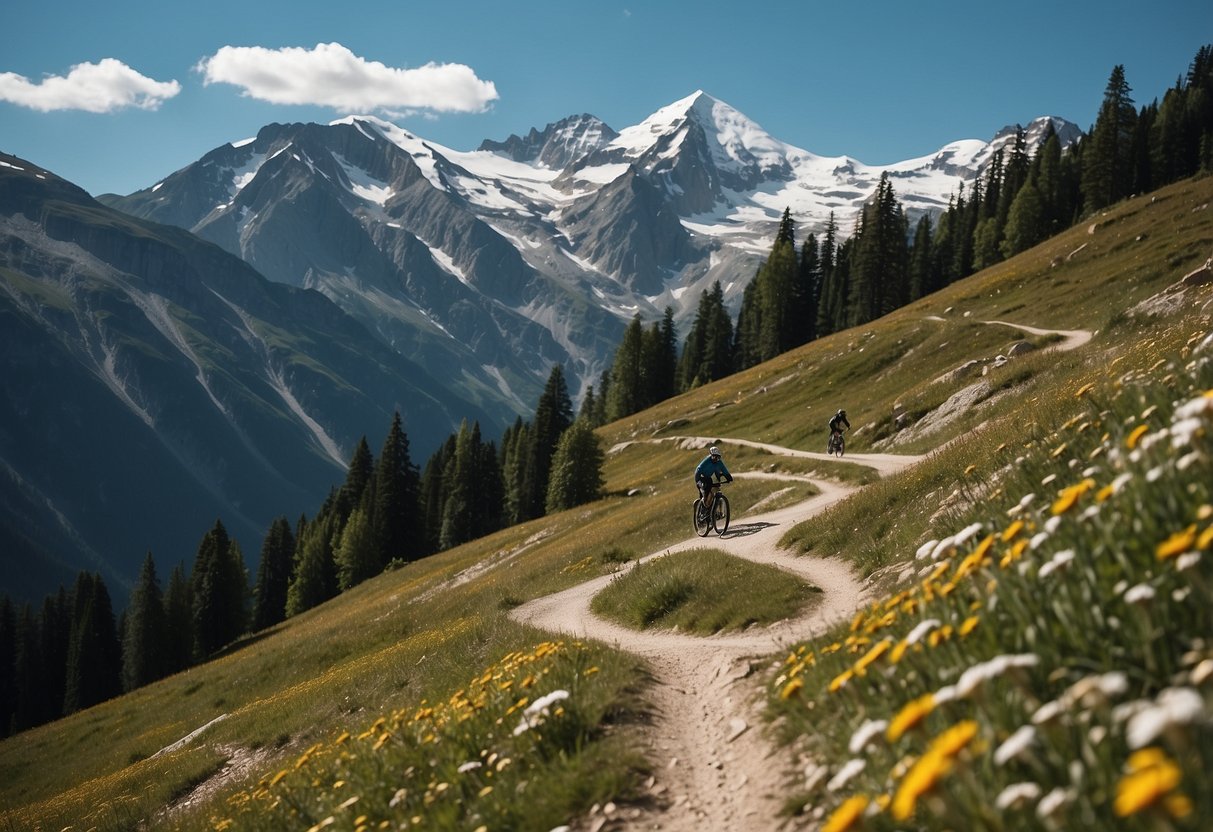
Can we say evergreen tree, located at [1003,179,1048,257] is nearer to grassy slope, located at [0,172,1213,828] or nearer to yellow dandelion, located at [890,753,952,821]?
grassy slope, located at [0,172,1213,828]

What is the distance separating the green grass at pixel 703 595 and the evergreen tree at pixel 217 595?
8709 centimetres

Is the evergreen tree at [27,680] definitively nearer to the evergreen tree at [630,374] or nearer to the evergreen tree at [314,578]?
the evergreen tree at [314,578]

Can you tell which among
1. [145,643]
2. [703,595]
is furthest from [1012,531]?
[145,643]

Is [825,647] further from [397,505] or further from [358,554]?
[397,505]

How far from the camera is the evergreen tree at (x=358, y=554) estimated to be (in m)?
85.0

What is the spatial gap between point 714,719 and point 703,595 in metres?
6.72

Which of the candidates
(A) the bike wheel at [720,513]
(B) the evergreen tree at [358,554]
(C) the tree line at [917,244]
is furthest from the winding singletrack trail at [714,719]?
(C) the tree line at [917,244]

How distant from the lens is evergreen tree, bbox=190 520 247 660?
92625 mm

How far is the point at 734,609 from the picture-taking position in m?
13.9

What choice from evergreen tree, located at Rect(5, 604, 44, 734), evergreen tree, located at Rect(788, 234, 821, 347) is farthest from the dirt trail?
evergreen tree, located at Rect(5, 604, 44, 734)

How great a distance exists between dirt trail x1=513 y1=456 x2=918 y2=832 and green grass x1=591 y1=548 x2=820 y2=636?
1.18 feet

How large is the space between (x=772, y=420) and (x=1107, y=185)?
6202 cm

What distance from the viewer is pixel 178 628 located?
299ft

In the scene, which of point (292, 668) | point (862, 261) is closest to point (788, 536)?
point (292, 668)
